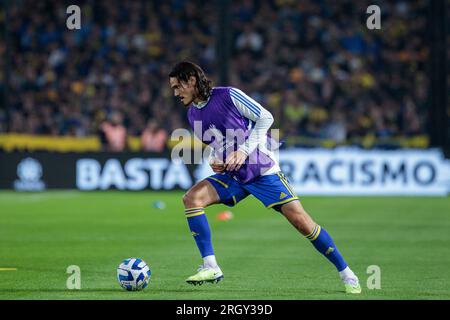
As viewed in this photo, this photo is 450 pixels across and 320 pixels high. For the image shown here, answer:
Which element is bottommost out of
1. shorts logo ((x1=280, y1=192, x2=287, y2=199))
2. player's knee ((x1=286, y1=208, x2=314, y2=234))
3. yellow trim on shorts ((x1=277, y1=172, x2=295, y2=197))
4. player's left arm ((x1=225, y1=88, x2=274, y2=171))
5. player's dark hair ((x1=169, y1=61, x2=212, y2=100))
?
player's knee ((x1=286, y1=208, x2=314, y2=234))

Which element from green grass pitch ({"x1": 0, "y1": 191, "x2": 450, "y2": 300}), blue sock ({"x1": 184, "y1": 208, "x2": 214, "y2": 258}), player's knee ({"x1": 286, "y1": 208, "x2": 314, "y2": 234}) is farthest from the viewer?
blue sock ({"x1": 184, "y1": 208, "x2": 214, "y2": 258})

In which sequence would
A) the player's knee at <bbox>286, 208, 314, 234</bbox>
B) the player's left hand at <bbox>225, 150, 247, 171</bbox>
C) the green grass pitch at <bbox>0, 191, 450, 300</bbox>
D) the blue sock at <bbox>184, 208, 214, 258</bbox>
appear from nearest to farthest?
the player's knee at <bbox>286, 208, 314, 234</bbox> → the player's left hand at <bbox>225, 150, 247, 171</bbox> → the green grass pitch at <bbox>0, 191, 450, 300</bbox> → the blue sock at <bbox>184, 208, 214, 258</bbox>

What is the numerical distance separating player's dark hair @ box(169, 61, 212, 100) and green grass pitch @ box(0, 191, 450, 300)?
184 centimetres

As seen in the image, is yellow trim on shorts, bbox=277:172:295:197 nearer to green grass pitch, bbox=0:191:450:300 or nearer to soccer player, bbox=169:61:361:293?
soccer player, bbox=169:61:361:293

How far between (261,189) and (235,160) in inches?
15.3

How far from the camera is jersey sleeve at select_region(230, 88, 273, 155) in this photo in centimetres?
946

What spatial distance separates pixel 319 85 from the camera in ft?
89.1

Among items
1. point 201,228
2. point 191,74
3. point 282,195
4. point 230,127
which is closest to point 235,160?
point 230,127

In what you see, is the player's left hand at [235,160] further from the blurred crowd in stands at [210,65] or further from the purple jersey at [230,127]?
the blurred crowd in stands at [210,65]

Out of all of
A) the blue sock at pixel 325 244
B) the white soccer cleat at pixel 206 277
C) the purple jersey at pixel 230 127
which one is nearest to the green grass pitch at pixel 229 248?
the white soccer cleat at pixel 206 277

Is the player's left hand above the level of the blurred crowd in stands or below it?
below

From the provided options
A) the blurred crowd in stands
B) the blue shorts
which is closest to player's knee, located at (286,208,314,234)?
the blue shorts

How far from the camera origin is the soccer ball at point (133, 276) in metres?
9.27

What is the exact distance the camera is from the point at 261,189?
9492 mm
